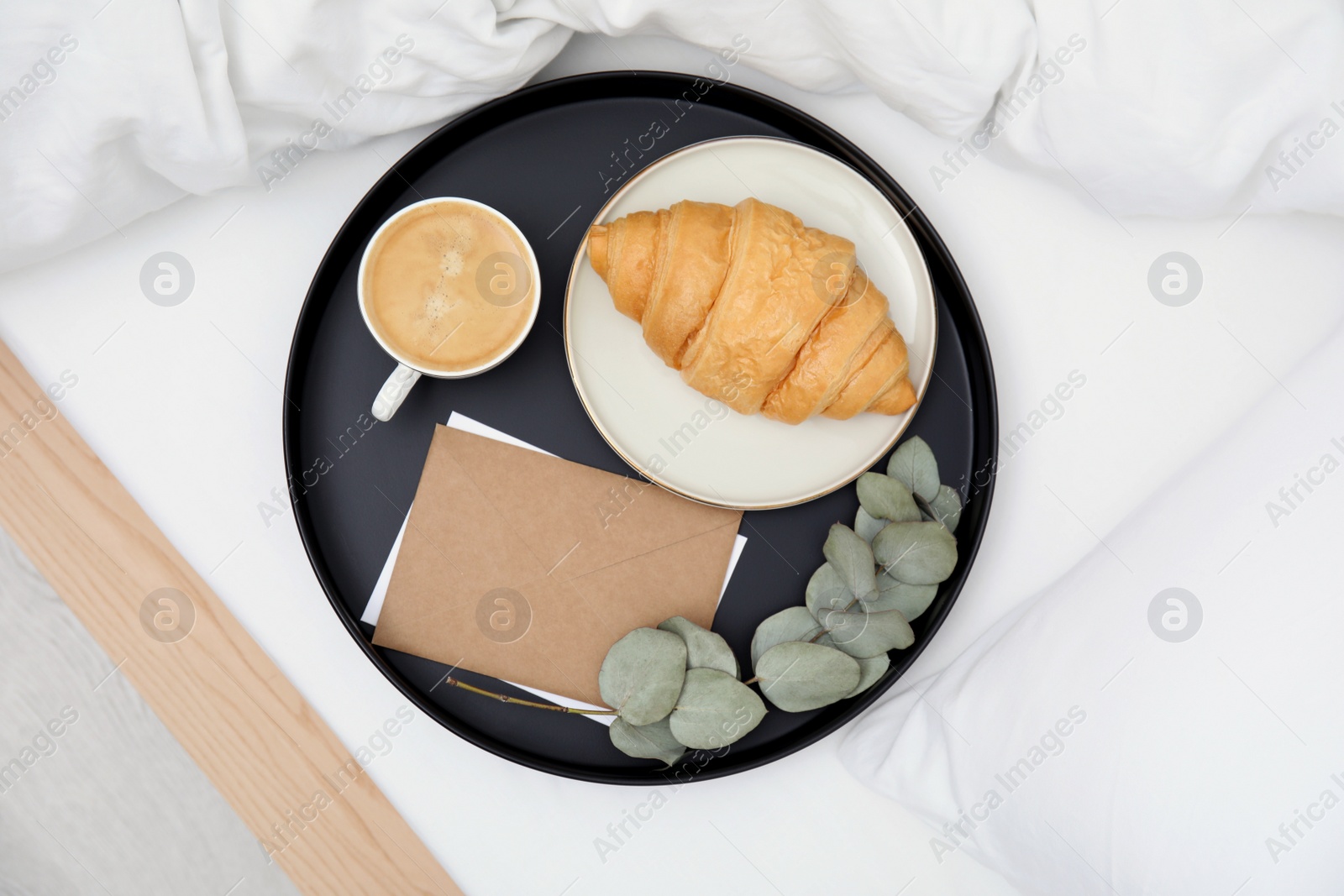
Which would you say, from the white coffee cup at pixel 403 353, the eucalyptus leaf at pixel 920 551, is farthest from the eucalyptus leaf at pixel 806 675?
the white coffee cup at pixel 403 353

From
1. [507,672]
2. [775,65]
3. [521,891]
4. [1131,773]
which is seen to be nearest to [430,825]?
[521,891]

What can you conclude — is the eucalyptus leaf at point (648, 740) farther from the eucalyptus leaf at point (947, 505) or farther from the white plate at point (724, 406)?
the eucalyptus leaf at point (947, 505)

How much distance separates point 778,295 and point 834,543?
329 mm

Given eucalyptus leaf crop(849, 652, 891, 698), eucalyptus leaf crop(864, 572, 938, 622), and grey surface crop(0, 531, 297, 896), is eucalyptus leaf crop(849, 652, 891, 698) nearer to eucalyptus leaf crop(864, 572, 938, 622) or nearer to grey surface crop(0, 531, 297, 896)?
eucalyptus leaf crop(864, 572, 938, 622)

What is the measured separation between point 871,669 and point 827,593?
0.11 m

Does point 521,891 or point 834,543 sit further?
point 521,891

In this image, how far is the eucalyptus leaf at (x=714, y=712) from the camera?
941mm

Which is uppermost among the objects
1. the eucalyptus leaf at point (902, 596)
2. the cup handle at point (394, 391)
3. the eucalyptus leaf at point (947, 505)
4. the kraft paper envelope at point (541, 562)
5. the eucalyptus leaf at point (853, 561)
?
the cup handle at point (394, 391)

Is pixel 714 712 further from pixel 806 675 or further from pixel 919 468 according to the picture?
pixel 919 468

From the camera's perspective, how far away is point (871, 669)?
970mm

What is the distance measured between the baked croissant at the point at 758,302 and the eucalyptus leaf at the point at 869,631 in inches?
10.3

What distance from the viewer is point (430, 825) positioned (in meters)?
1.09

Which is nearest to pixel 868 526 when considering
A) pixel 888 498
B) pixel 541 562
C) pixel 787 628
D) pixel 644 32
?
pixel 888 498

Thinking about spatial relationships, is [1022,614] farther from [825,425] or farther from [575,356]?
[575,356]
